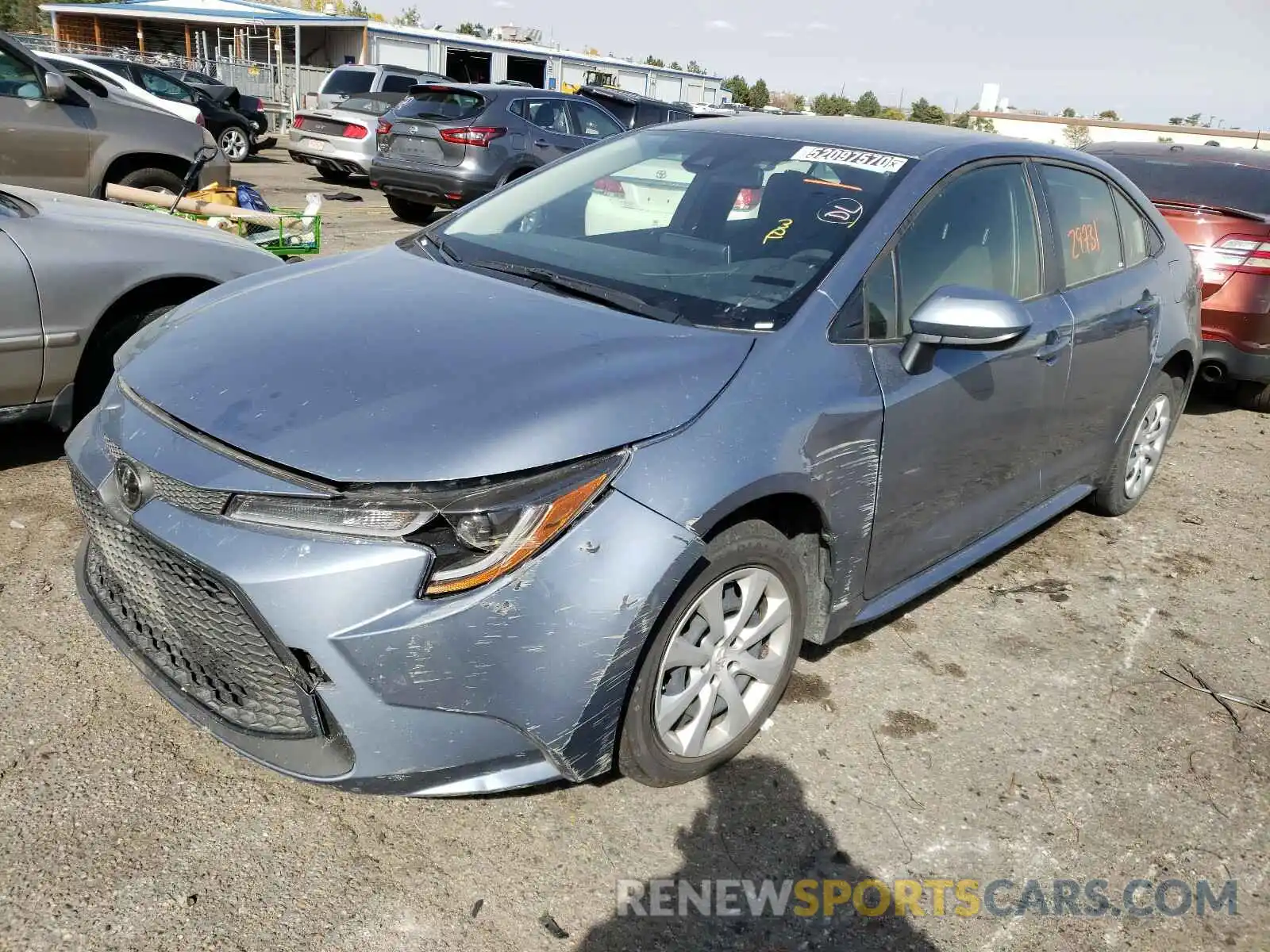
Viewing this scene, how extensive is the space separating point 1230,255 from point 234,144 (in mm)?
16363

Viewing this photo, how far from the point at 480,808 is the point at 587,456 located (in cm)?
99

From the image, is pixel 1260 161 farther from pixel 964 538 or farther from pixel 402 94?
pixel 402 94

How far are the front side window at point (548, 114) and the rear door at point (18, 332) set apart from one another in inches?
349

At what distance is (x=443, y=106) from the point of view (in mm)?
11656

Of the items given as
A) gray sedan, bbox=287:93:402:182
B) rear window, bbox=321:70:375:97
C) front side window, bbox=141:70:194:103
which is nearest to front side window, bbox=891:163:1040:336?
gray sedan, bbox=287:93:402:182

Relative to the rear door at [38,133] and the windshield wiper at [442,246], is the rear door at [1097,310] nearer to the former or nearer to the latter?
the windshield wiper at [442,246]

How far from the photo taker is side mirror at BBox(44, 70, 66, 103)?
6.88m

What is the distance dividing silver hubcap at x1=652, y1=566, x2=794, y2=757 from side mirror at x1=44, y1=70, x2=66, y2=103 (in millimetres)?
6678

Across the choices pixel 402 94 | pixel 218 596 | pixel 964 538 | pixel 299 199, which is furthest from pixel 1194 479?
pixel 402 94

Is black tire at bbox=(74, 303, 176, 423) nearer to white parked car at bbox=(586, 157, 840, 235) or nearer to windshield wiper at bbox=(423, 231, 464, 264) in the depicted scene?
windshield wiper at bbox=(423, 231, 464, 264)

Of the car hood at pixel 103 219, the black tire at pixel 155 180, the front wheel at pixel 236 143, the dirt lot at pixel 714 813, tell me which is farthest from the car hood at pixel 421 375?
the front wheel at pixel 236 143

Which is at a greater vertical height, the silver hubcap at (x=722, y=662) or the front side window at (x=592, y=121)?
the front side window at (x=592, y=121)

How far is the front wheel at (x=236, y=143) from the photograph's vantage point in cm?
1747

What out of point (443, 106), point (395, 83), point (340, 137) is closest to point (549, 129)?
point (443, 106)
